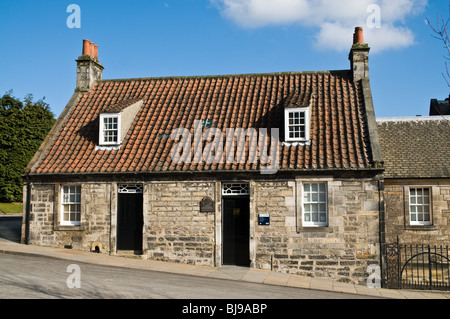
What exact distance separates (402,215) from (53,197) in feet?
47.9

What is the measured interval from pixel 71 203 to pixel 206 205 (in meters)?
5.42

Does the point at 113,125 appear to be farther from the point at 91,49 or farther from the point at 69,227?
the point at 91,49

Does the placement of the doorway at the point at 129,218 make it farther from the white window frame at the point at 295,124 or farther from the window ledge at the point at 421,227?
the window ledge at the point at 421,227

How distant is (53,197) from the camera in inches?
648

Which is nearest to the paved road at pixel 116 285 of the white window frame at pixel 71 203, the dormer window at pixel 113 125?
the white window frame at pixel 71 203

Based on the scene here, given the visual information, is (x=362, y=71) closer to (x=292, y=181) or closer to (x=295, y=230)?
(x=292, y=181)

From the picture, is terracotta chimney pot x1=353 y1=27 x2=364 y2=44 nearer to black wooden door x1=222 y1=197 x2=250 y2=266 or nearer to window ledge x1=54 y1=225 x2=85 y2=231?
black wooden door x1=222 y1=197 x2=250 y2=266

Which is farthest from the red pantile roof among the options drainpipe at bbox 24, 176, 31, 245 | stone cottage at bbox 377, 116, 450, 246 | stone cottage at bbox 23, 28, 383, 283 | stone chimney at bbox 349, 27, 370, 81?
stone cottage at bbox 377, 116, 450, 246

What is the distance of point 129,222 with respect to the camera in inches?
635

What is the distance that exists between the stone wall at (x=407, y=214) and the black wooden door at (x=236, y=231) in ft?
23.0

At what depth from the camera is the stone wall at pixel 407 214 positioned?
59.4ft

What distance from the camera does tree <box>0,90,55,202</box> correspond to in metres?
41.2

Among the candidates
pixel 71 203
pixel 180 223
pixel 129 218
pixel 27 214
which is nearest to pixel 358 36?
pixel 180 223

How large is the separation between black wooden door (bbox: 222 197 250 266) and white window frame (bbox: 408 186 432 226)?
26.0 feet
